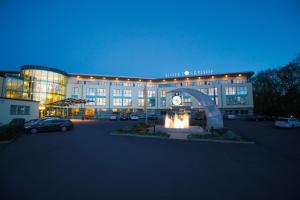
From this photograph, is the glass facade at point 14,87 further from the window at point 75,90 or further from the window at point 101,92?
the window at point 101,92

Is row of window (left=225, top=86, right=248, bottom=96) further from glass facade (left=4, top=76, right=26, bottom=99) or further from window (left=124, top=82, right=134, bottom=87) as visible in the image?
glass facade (left=4, top=76, right=26, bottom=99)

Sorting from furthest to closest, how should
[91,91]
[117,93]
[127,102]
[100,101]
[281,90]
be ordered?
[127,102] → [117,93] → [100,101] → [91,91] → [281,90]

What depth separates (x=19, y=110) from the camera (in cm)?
2350

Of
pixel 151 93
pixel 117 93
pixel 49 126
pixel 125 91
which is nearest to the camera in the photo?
pixel 49 126

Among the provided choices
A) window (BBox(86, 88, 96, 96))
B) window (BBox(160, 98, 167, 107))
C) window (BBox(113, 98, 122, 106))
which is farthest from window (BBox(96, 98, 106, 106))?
window (BBox(160, 98, 167, 107))

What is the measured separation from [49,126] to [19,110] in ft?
30.0

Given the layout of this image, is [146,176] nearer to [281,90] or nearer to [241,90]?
[281,90]

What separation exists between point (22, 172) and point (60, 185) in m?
2.25

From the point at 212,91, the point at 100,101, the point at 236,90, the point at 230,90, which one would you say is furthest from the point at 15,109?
the point at 236,90

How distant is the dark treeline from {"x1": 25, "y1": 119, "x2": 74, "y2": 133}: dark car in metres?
43.1

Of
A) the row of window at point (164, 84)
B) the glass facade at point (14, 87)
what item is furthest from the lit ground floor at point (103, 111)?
the row of window at point (164, 84)

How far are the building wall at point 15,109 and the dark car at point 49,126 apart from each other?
616 centimetres

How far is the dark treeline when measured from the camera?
36.7 metres

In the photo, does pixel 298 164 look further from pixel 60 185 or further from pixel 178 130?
pixel 178 130
